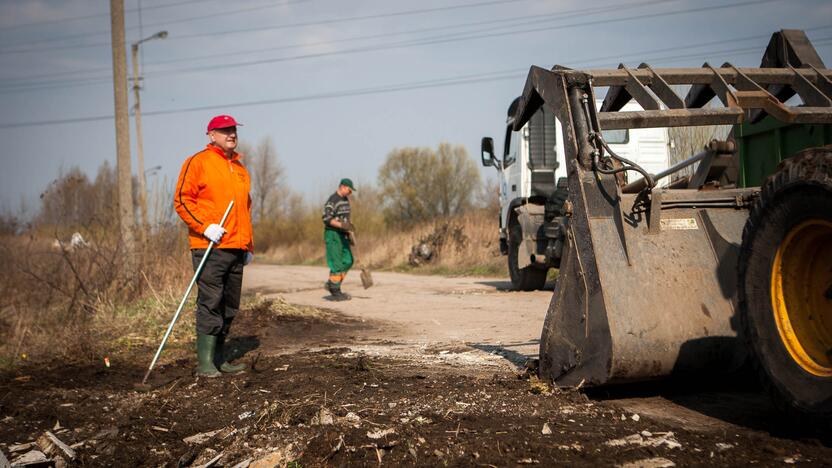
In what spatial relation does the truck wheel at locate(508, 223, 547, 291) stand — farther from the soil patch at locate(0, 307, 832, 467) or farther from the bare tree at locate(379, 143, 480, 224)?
the bare tree at locate(379, 143, 480, 224)

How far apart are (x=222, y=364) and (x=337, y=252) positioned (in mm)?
6101

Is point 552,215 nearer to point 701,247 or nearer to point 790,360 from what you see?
point 701,247

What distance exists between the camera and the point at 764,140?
5.84m

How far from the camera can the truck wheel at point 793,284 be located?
309cm

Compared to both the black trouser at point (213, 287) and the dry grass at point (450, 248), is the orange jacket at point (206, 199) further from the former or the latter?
the dry grass at point (450, 248)

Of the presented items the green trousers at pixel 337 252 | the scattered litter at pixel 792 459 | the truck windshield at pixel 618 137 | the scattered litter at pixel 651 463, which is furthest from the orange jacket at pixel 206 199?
the truck windshield at pixel 618 137

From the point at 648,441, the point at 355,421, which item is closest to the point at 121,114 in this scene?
the point at 355,421

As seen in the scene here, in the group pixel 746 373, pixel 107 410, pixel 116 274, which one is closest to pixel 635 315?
pixel 746 373

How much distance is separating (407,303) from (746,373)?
7.48 metres

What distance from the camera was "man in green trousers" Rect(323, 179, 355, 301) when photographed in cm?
1219

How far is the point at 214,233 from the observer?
5871 mm

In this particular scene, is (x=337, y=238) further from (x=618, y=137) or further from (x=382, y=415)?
(x=382, y=415)

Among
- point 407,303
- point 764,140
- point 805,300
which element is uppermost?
point 764,140

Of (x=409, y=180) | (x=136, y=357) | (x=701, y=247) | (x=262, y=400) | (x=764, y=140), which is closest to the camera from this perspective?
(x=701, y=247)
